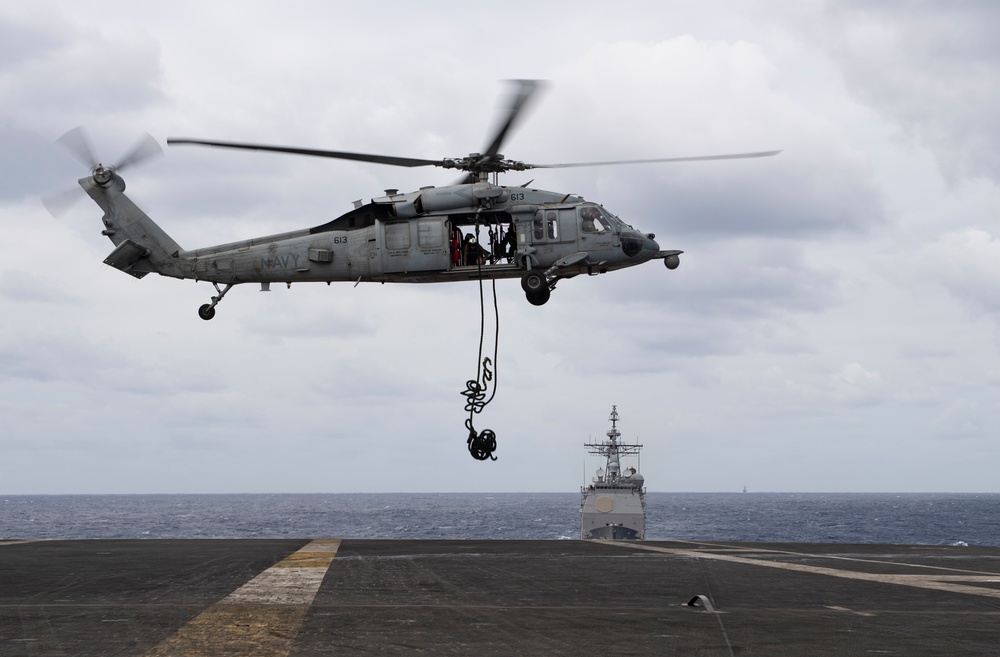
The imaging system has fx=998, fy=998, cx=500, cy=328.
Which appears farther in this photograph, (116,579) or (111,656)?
(116,579)

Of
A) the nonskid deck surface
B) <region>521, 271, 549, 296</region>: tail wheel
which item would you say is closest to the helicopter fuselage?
<region>521, 271, 549, 296</region>: tail wheel

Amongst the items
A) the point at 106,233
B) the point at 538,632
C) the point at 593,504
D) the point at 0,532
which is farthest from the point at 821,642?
the point at 0,532

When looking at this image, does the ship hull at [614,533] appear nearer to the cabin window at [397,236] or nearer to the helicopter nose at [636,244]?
the helicopter nose at [636,244]

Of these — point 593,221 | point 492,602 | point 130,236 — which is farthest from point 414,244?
point 492,602

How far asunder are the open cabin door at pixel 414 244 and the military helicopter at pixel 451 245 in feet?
0.08

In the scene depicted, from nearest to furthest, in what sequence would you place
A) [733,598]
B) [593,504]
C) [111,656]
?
[111,656], [733,598], [593,504]

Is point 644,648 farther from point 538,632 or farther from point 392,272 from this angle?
point 392,272

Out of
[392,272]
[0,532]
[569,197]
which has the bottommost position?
[0,532]

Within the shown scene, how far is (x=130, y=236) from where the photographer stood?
82.0ft

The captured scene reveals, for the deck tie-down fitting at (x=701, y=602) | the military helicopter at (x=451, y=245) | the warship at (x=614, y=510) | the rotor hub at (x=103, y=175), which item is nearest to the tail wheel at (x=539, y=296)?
the military helicopter at (x=451, y=245)

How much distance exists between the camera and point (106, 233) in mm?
25328

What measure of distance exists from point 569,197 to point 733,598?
34.2 feet

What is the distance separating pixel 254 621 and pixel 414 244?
1146 cm

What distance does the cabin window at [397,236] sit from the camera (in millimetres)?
23281
